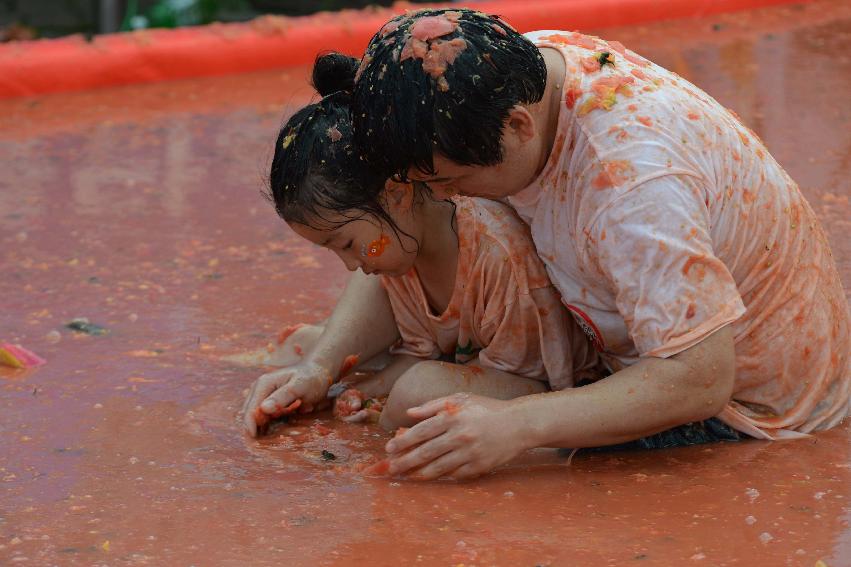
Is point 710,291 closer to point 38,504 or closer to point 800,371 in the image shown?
point 800,371

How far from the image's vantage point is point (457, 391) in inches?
114

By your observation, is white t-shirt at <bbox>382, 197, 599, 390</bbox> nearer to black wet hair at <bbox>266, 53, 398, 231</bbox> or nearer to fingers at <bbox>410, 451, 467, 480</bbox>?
black wet hair at <bbox>266, 53, 398, 231</bbox>

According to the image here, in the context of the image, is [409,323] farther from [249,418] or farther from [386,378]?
[249,418]

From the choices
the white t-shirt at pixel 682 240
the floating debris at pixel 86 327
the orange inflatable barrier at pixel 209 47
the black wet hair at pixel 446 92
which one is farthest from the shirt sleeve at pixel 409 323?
the orange inflatable barrier at pixel 209 47

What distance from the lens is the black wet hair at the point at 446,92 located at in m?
2.39

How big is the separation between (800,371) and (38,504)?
1.57 metres

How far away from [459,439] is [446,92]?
0.67 meters

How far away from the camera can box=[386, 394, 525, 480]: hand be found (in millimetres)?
2576

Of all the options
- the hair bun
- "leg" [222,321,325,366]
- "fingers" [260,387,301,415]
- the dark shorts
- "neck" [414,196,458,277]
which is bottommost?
"leg" [222,321,325,366]

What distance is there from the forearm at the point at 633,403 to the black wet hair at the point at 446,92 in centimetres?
48

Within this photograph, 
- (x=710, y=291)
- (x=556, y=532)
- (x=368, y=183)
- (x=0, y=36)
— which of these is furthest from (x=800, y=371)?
(x=0, y=36)

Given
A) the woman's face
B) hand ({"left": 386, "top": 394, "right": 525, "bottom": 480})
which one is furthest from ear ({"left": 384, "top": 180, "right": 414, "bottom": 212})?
hand ({"left": 386, "top": 394, "right": 525, "bottom": 480})

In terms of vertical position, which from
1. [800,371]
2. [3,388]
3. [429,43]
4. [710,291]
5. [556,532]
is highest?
[429,43]

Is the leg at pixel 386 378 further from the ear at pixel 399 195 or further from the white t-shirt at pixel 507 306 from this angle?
the ear at pixel 399 195
